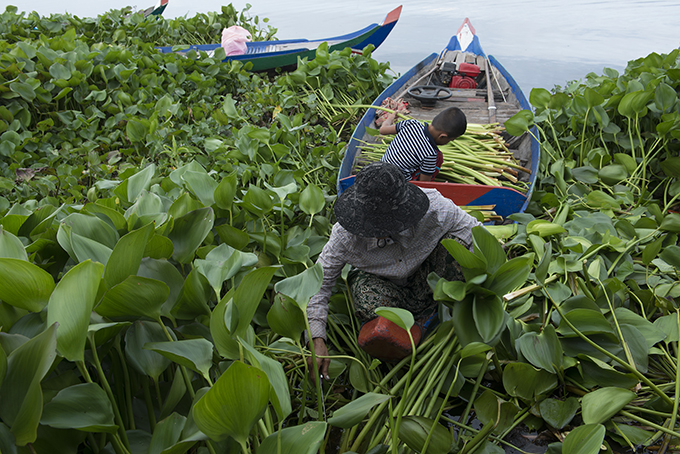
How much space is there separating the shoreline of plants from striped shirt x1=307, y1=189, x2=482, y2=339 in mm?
104

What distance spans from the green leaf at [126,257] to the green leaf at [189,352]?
0.12 metres

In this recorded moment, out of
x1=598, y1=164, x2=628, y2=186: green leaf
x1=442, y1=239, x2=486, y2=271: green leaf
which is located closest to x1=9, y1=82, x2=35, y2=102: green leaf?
x1=442, y1=239, x2=486, y2=271: green leaf

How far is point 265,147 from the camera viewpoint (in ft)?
6.13

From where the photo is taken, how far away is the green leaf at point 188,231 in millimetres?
801

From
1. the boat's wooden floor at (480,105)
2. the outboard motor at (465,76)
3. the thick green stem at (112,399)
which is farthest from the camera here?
the outboard motor at (465,76)

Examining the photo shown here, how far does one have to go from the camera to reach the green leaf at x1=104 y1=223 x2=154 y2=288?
563 mm

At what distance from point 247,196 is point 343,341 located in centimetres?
53

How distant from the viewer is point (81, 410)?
491 mm

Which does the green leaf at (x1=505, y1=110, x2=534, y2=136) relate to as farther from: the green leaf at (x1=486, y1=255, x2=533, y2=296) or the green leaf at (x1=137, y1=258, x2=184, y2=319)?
the green leaf at (x1=137, y1=258, x2=184, y2=319)

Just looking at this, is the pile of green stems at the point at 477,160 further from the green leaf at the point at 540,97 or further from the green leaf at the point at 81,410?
the green leaf at the point at 81,410

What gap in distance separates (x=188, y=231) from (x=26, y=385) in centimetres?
40

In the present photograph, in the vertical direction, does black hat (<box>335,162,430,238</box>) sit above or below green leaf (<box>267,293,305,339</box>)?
above

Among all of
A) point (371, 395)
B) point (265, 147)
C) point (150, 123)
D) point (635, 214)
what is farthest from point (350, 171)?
point (371, 395)

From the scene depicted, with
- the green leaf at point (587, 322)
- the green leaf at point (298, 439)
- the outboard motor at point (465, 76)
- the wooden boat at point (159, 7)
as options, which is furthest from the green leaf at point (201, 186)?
the wooden boat at point (159, 7)
